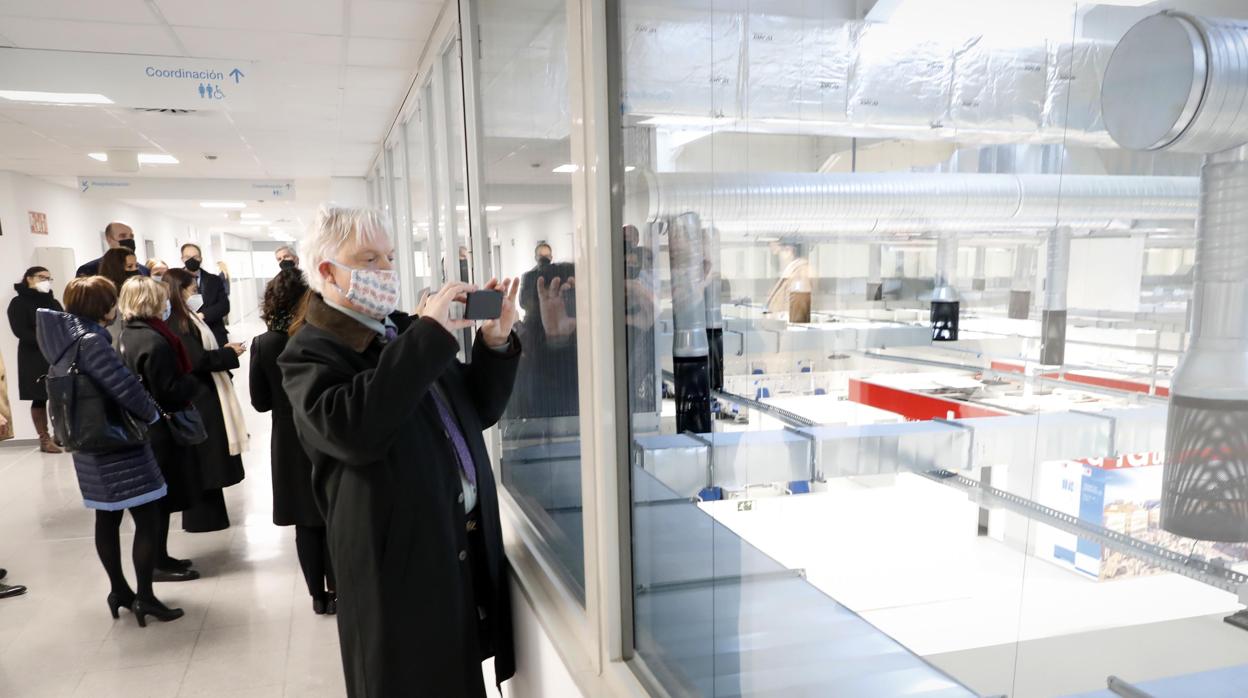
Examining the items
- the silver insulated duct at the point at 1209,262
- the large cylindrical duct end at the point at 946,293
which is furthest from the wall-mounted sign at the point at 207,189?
the silver insulated duct at the point at 1209,262

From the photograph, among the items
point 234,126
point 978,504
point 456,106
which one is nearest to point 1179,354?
point 978,504

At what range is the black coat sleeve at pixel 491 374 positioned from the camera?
76.4 inches

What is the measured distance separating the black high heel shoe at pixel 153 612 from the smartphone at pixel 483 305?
3.11 m

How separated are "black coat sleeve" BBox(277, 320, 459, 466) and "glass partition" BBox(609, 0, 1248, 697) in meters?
0.44

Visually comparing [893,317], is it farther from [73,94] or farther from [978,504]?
[73,94]

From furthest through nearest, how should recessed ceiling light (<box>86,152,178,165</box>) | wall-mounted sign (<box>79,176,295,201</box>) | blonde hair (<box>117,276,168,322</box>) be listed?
1. wall-mounted sign (<box>79,176,295,201</box>)
2. recessed ceiling light (<box>86,152,178,165</box>)
3. blonde hair (<box>117,276,168,322</box>)

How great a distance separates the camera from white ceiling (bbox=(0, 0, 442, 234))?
11.0 ft

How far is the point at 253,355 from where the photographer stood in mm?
3352

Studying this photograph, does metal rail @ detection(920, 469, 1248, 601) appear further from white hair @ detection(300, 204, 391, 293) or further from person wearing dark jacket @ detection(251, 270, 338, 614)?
person wearing dark jacket @ detection(251, 270, 338, 614)

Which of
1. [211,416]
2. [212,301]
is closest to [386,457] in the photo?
[211,416]

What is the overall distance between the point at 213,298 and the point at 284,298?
3.89m

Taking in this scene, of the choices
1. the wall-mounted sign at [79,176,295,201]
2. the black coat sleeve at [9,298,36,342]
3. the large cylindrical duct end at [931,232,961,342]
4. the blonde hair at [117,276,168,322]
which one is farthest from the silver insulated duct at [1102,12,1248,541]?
the wall-mounted sign at [79,176,295,201]

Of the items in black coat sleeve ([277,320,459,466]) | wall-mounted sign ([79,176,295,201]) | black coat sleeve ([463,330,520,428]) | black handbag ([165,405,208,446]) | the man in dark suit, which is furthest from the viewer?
wall-mounted sign ([79,176,295,201])

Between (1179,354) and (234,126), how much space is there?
696 centimetres
